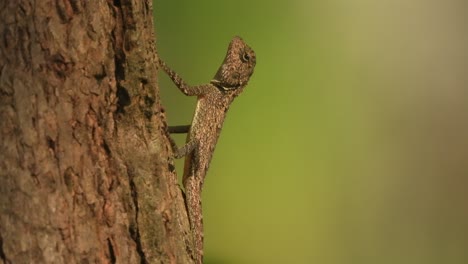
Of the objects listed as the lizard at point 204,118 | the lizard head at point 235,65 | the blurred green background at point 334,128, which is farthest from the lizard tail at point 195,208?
the blurred green background at point 334,128

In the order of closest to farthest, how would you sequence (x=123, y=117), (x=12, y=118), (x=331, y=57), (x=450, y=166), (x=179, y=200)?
(x=12, y=118) < (x=123, y=117) < (x=179, y=200) < (x=450, y=166) < (x=331, y=57)

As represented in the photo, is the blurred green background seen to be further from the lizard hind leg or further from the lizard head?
the lizard hind leg

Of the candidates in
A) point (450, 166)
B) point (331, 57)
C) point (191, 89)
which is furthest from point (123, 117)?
point (450, 166)

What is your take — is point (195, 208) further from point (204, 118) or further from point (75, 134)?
point (75, 134)

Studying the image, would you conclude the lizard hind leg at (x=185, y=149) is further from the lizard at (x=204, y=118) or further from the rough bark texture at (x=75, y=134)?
the rough bark texture at (x=75, y=134)

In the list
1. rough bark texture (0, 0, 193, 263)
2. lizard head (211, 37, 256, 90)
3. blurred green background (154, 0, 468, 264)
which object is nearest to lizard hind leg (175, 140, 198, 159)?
lizard head (211, 37, 256, 90)

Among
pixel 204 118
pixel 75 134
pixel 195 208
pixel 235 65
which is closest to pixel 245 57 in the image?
pixel 235 65

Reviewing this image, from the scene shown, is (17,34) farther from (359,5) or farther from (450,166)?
(450,166)
